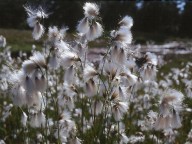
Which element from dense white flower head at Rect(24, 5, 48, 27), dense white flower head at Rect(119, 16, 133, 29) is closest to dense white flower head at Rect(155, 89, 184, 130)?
dense white flower head at Rect(119, 16, 133, 29)

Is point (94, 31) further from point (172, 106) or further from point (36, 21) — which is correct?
point (172, 106)

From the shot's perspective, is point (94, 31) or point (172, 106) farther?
point (94, 31)

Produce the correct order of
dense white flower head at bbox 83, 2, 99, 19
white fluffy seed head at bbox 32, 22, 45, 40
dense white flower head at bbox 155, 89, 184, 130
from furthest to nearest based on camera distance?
white fluffy seed head at bbox 32, 22, 45, 40, dense white flower head at bbox 83, 2, 99, 19, dense white flower head at bbox 155, 89, 184, 130

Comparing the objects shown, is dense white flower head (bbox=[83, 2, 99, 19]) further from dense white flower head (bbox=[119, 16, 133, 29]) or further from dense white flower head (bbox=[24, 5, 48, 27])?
dense white flower head (bbox=[24, 5, 48, 27])

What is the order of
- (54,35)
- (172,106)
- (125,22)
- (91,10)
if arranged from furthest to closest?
(54,35), (125,22), (91,10), (172,106)

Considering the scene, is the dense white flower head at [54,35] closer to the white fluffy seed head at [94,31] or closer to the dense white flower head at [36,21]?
the dense white flower head at [36,21]

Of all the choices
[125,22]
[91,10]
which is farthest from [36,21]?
[125,22]

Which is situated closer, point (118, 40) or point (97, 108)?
point (118, 40)

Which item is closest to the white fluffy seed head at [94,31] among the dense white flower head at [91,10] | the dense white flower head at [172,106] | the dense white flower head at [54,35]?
the dense white flower head at [91,10]

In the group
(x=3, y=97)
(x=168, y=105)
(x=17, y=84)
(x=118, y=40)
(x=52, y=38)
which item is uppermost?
(x=3, y=97)

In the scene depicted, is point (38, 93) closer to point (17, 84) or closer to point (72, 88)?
point (17, 84)

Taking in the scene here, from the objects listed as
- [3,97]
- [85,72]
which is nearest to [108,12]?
[3,97]
